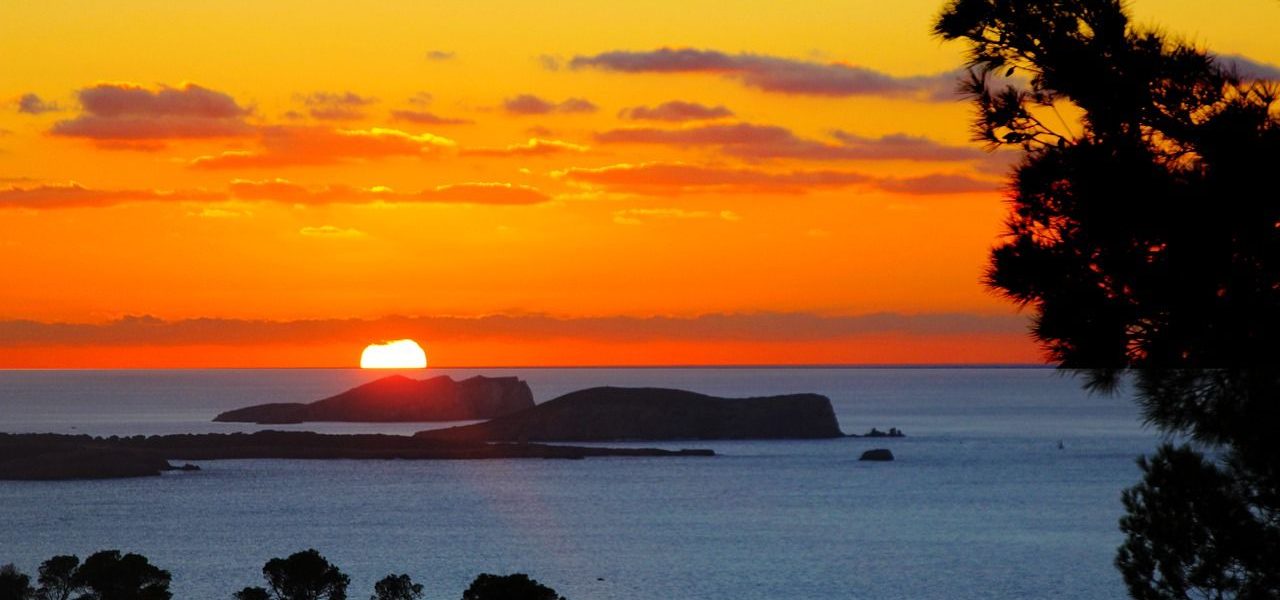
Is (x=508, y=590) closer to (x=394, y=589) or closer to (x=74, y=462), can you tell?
(x=394, y=589)

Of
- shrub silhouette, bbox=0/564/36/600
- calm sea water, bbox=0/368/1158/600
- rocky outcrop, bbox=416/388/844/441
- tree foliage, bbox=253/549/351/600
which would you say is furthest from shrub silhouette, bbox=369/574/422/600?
rocky outcrop, bbox=416/388/844/441

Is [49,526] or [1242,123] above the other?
[1242,123]

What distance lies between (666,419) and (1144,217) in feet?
565

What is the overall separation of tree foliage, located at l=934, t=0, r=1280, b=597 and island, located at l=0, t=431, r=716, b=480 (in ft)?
401

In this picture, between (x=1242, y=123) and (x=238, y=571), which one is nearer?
(x=1242, y=123)

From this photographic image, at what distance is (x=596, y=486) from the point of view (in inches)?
4786

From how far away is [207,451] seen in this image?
150 metres

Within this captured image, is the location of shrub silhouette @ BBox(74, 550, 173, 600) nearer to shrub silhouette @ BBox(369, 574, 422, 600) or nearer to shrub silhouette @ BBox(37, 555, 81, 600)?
shrub silhouette @ BBox(37, 555, 81, 600)

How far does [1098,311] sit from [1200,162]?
1364 millimetres

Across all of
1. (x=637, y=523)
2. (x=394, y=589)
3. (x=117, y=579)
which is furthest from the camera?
(x=637, y=523)

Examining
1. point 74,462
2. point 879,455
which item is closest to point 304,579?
point 74,462

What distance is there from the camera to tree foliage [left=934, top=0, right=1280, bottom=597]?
12234 millimetres

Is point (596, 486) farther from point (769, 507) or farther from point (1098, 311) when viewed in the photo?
point (1098, 311)

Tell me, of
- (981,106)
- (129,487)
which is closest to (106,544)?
(129,487)
